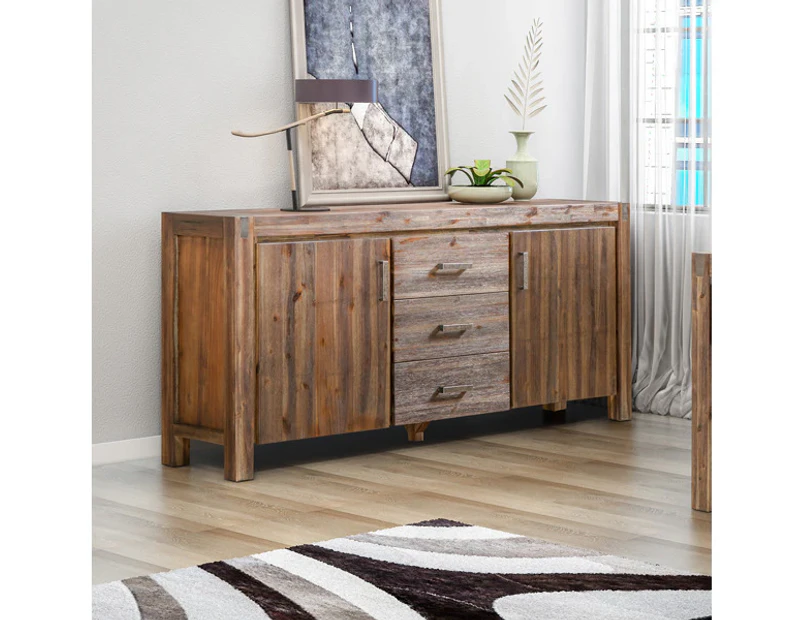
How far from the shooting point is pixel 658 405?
5.07 metres

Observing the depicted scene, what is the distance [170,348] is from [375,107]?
50.1 inches

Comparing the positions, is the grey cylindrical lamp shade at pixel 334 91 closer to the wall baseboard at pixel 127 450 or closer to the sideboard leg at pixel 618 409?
the wall baseboard at pixel 127 450

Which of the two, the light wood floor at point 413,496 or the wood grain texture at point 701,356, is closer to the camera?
the light wood floor at point 413,496

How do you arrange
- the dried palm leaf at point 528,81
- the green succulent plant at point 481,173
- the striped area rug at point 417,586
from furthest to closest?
the dried palm leaf at point 528,81 → the green succulent plant at point 481,173 → the striped area rug at point 417,586

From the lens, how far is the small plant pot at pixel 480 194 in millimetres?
4574

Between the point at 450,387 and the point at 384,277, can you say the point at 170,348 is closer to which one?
the point at 384,277

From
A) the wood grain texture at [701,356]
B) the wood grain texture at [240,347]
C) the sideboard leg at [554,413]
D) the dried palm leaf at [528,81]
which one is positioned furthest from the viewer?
the dried palm leaf at [528,81]

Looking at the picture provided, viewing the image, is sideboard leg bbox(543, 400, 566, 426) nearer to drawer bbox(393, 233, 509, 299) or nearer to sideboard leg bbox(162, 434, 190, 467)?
drawer bbox(393, 233, 509, 299)

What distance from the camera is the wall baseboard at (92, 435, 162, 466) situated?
4.13 meters

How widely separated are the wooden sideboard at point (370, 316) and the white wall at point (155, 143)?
13 cm

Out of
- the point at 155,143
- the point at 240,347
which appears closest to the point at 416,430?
the point at 240,347

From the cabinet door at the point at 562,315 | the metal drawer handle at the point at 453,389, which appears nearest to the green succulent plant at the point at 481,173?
the cabinet door at the point at 562,315

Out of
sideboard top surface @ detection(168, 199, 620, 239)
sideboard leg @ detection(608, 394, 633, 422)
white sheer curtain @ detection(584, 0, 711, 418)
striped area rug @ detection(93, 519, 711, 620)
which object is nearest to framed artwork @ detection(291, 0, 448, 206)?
sideboard top surface @ detection(168, 199, 620, 239)

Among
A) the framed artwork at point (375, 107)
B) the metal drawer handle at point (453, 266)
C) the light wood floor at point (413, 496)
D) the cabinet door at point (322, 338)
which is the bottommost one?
the light wood floor at point (413, 496)
